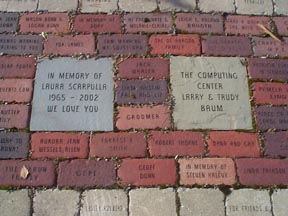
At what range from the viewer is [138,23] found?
9.06 ft

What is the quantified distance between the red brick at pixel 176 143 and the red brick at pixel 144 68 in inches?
14.0

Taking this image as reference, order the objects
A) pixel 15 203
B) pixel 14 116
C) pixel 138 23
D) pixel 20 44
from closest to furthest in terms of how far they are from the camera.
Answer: pixel 15 203, pixel 14 116, pixel 20 44, pixel 138 23

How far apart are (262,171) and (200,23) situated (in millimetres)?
986

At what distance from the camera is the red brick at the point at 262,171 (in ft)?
7.55

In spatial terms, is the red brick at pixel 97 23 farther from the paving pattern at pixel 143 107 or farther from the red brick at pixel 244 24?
the red brick at pixel 244 24

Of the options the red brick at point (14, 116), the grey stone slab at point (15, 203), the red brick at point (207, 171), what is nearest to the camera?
the grey stone slab at point (15, 203)

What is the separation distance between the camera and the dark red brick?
8.55 ft

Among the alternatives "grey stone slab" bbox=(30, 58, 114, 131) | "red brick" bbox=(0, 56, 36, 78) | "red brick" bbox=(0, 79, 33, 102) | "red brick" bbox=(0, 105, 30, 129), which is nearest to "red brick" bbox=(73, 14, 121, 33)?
"grey stone slab" bbox=(30, 58, 114, 131)

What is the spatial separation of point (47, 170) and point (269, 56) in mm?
1419

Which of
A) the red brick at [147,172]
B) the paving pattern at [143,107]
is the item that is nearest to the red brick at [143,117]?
the paving pattern at [143,107]

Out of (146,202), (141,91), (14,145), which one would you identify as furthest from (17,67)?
(146,202)

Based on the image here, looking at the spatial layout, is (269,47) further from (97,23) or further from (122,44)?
(97,23)

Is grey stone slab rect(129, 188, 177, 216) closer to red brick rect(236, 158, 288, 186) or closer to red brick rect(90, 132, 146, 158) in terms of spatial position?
red brick rect(90, 132, 146, 158)

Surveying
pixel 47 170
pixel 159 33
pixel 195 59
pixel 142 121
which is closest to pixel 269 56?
pixel 195 59
